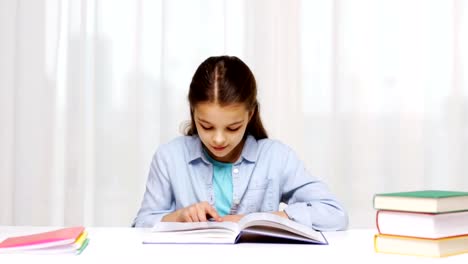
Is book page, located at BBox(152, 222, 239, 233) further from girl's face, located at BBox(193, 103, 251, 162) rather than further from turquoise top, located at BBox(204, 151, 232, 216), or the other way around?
turquoise top, located at BBox(204, 151, 232, 216)

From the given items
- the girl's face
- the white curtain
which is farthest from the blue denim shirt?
the white curtain

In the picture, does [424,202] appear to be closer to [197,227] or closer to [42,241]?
[197,227]

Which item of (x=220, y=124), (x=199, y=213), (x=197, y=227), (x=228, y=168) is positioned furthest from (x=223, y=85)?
(x=197, y=227)

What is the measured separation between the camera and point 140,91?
2523 mm

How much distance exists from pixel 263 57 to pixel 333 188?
55 cm

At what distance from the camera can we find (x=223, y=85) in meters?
1.66

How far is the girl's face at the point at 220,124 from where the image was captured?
1.59m

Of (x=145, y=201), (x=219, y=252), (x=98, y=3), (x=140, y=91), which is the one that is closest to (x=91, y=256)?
(x=219, y=252)

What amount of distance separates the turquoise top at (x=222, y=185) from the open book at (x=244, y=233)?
1.53 ft

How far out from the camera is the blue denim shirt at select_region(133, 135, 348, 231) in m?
1.75

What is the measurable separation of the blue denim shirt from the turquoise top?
2cm

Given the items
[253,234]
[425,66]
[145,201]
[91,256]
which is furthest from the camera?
[425,66]

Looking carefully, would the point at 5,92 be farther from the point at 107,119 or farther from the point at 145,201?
the point at 145,201

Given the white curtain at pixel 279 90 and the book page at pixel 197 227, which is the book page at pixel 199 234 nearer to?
the book page at pixel 197 227
